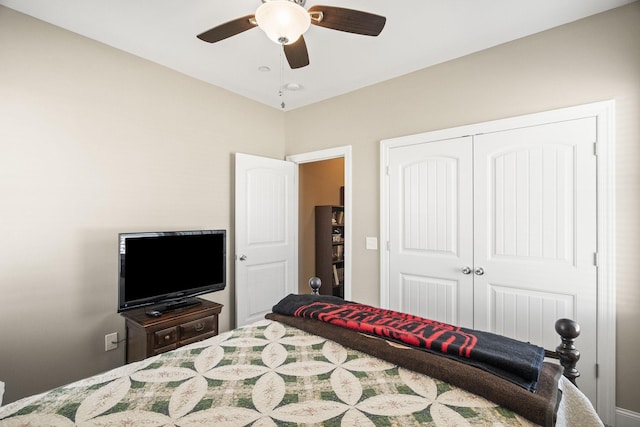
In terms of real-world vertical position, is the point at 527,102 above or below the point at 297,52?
below

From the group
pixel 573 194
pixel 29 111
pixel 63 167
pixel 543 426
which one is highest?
pixel 29 111

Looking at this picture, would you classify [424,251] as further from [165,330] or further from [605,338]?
[165,330]

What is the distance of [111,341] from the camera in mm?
2514

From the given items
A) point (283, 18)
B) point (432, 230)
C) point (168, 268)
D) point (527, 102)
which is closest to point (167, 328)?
point (168, 268)

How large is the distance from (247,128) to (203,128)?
1.81ft

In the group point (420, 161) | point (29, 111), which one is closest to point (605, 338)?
point (420, 161)

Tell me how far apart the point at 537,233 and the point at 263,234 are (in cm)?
250

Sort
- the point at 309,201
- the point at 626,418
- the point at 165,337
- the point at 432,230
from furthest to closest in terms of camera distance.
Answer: the point at 309,201 < the point at 432,230 < the point at 165,337 < the point at 626,418

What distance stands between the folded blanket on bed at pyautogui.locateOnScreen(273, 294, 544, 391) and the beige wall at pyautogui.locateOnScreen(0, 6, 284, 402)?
1564mm

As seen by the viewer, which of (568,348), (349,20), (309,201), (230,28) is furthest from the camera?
(309,201)

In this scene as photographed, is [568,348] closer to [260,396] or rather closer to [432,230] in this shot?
[260,396]

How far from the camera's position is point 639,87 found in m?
2.00

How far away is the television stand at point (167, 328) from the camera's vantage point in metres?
2.24

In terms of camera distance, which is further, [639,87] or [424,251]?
[424,251]
